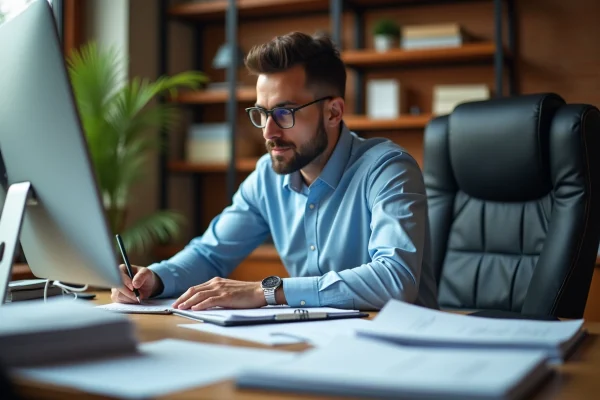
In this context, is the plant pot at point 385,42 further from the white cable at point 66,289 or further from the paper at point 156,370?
the paper at point 156,370

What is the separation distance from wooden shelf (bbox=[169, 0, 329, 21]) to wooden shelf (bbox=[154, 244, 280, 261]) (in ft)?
4.22

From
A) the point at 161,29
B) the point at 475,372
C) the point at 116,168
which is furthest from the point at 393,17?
the point at 475,372

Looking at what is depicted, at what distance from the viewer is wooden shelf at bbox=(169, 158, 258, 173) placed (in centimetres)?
378

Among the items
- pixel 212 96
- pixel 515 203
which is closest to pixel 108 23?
pixel 212 96

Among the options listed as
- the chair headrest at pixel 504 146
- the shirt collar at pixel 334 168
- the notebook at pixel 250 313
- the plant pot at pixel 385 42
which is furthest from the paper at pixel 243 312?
the plant pot at pixel 385 42

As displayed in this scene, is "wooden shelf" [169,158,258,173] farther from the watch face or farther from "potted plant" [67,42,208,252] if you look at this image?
the watch face

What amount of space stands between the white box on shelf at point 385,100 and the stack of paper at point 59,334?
9.21 feet

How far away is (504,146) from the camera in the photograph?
6.15ft

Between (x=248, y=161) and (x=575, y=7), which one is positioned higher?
(x=575, y=7)

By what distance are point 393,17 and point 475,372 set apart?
3.31m

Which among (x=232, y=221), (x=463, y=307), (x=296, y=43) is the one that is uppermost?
(x=296, y=43)

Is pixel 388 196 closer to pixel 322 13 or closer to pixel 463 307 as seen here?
pixel 463 307

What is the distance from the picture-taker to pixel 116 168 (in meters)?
3.26

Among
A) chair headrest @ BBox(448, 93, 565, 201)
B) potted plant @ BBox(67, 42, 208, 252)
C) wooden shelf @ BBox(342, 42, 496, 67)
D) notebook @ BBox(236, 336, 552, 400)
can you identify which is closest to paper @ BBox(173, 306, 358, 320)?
notebook @ BBox(236, 336, 552, 400)
